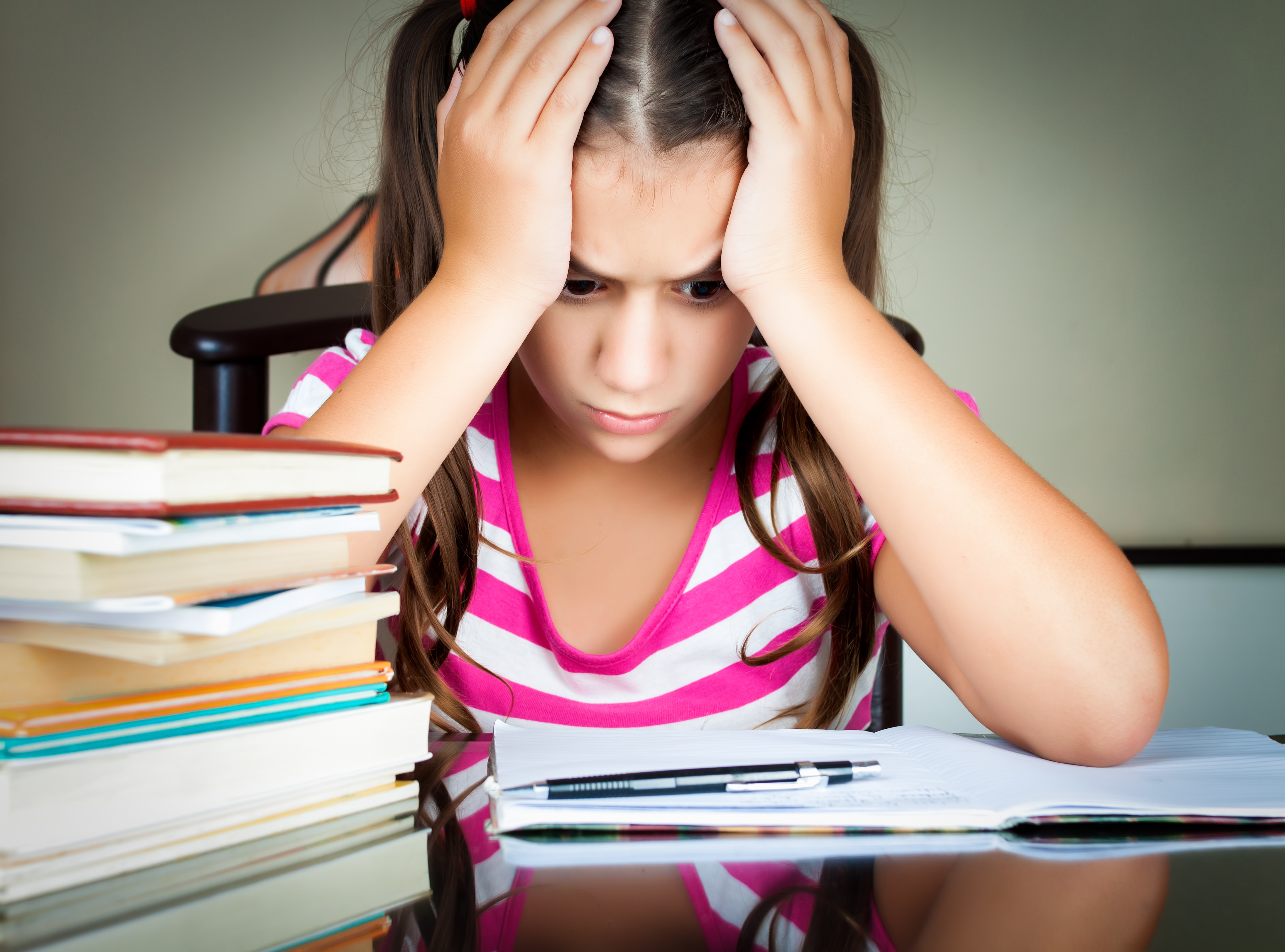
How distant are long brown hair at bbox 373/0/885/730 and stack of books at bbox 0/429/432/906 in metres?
0.44

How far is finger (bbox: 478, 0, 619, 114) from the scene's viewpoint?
2.25 feet

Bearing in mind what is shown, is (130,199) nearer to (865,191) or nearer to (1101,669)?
(865,191)

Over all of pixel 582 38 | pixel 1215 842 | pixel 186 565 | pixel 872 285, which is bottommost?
pixel 1215 842

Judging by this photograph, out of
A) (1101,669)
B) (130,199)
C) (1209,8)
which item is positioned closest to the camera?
(1101,669)

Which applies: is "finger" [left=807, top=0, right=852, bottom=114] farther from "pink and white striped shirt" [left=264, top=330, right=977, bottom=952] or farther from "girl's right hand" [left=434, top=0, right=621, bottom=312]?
"pink and white striped shirt" [left=264, top=330, right=977, bottom=952]

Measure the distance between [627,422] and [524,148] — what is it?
0.73 ft

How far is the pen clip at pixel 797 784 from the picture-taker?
445mm

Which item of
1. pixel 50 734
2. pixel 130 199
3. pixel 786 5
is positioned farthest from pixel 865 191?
pixel 130 199

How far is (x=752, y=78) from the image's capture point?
2.27ft

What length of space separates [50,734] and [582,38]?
0.57m

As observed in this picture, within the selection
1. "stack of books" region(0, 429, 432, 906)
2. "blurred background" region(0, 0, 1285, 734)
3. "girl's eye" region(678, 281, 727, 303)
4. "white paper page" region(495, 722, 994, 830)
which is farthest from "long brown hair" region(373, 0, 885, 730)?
"blurred background" region(0, 0, 1285, 734)

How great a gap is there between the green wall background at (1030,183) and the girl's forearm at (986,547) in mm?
1389

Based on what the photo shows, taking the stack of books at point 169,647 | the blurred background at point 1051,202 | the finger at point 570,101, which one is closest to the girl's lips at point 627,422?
the finger at point 570,101

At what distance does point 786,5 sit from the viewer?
2.45ft
